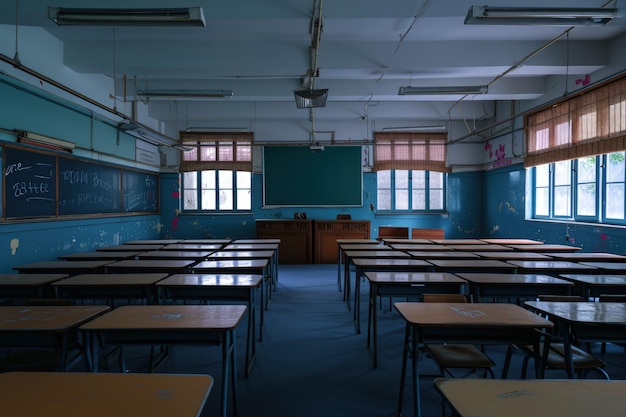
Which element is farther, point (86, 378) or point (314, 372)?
point (314, 372)

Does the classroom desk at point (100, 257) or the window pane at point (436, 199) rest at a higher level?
the window pane at point (436, 199)

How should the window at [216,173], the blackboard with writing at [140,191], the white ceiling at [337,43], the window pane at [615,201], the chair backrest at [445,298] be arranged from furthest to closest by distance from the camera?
1. the window at [216,173]
2. the blackboard with writing at [140,191]
3. the window pane at [615,201]
4. the white ceiling at [337,43]
5. the chair backrest at [445,298]

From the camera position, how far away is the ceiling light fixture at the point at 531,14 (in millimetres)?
3100

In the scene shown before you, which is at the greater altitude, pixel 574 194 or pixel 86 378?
pixel 574 194

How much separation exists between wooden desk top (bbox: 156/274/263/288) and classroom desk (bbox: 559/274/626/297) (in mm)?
2753

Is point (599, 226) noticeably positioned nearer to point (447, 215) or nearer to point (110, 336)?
point (447, 215)

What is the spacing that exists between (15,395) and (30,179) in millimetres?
4513

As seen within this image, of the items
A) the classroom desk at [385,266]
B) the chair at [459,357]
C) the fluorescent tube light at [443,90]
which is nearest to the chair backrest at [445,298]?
the chair at [459,357]

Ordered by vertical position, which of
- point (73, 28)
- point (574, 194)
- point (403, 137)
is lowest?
point (574, 194)

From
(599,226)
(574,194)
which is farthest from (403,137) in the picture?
(599,226)

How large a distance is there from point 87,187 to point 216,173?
3.62 meters

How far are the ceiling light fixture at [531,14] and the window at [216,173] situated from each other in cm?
674

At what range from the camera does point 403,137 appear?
9195 millimetres

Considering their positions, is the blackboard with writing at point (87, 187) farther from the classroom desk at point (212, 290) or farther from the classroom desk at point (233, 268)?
the classroom desk at point (212, 290)
